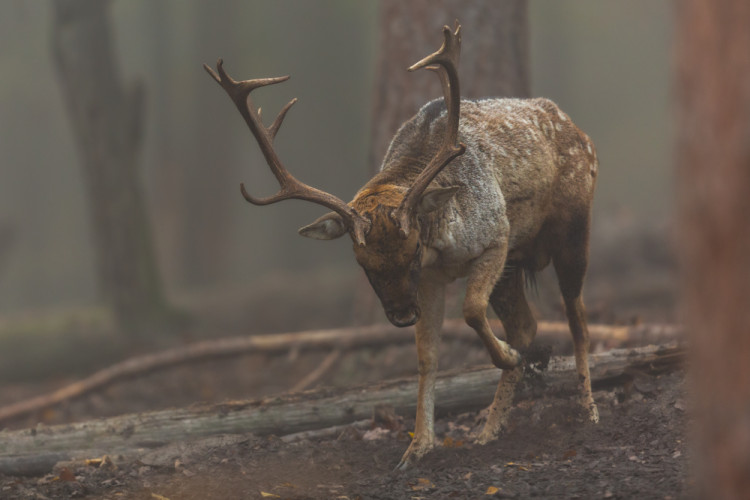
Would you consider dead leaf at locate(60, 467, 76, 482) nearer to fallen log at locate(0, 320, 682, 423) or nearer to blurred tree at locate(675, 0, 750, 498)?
fallen log at locate(0, 320, 682, 423)

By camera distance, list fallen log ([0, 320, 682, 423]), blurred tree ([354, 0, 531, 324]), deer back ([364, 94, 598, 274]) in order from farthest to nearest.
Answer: blurred tree ([354, 0, 531, 324])
fallen log ([0, 320, 682, 423])
deer back ([364, 94, 598, 274])

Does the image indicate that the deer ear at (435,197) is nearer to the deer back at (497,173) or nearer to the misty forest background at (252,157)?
the deer back at (497,173)

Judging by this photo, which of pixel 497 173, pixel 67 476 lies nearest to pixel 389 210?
pixel 497 173

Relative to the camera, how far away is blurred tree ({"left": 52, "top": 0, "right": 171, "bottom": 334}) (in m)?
12.8

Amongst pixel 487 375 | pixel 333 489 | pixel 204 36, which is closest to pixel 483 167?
pixel 487 375

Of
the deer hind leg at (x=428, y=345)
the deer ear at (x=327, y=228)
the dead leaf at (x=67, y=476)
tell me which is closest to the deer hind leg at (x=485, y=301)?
the deer hind leg at (x=428, y=345)

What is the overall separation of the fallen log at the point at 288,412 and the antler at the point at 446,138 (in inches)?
70.6

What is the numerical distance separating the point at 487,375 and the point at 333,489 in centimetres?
183

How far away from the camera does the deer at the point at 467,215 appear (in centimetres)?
498

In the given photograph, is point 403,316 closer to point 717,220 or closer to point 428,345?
point 428,345

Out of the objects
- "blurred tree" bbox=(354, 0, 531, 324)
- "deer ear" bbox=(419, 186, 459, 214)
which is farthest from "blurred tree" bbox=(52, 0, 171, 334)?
"deer ear" bbox=(419, 186, 459, 214)

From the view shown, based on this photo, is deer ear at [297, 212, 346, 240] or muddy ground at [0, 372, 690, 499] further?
deer ear at [297, 212, 346, 240]

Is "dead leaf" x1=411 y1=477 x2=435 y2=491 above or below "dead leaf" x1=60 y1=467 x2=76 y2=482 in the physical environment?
below

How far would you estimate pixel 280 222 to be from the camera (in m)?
28.8
